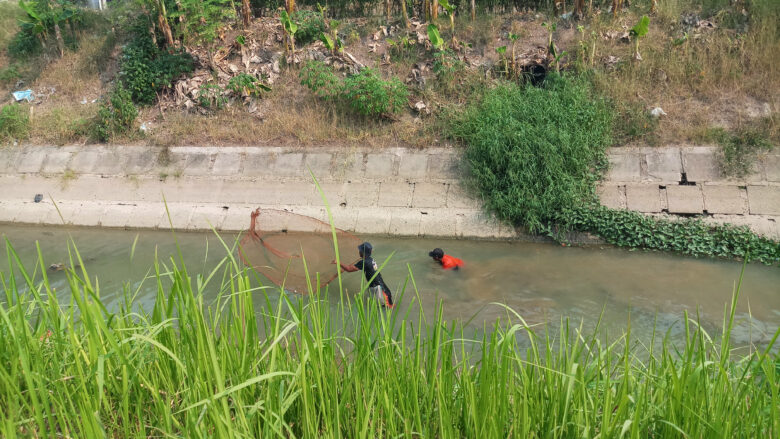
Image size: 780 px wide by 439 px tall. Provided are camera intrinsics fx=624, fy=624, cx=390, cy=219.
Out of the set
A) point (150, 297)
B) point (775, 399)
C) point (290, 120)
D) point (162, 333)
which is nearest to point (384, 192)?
point (290, 120)

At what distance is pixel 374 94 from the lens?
1103 cm

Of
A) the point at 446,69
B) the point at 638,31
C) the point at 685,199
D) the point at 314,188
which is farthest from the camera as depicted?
the point at 446,69

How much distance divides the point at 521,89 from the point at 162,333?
31.4 feet

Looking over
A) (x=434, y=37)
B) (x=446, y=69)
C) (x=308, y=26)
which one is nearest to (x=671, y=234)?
(x=446, y=69)

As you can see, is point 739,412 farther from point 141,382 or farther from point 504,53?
point 504,53

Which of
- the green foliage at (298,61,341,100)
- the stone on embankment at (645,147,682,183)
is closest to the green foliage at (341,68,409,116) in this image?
the green foliage at (298,61,341,100)

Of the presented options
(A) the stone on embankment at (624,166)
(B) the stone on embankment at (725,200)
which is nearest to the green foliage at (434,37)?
(A) the stone on embankment at (624,166)

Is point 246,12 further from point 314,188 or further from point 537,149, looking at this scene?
point 537,149

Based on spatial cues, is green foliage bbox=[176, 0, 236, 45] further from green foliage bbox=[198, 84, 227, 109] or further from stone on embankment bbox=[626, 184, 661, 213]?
stone on embankment bbox=[626, 184, 661, 213]

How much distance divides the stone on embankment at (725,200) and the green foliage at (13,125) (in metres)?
12.4

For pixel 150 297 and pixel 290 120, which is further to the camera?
pixel 290 120

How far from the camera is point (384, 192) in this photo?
412 inches

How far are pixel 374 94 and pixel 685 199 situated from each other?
5343mm

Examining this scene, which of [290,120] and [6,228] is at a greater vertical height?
[290,120]
